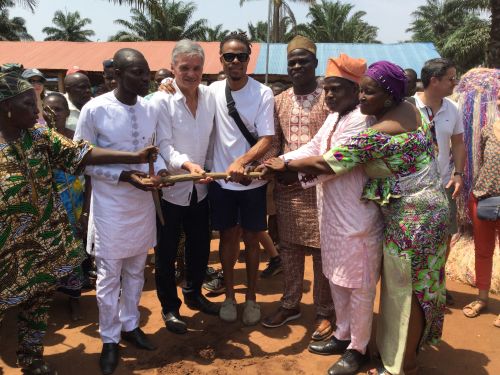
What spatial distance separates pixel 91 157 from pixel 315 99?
1.76 m

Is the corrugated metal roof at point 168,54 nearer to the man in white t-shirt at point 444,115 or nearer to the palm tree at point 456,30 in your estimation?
the palm tree at point 456,30

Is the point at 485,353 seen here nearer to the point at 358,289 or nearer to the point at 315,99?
the point at 358,289

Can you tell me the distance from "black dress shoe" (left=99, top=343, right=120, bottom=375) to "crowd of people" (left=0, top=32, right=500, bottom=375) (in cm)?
1

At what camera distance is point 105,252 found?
114 inches

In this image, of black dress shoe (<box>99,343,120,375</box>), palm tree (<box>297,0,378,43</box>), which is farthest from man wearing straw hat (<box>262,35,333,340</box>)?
palm tree (<box>297,0,378,43</box>)

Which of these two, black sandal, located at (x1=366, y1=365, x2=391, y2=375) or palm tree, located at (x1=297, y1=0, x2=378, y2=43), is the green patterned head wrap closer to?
black sandal, located at (x1=366, y1=365, x2=391, y2=375)

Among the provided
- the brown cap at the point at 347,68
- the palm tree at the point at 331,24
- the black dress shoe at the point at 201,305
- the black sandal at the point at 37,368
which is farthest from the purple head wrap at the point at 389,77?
the palm tree at the point at 331,24

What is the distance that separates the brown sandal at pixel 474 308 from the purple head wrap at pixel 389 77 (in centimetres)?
242

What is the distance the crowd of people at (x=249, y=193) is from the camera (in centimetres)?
251

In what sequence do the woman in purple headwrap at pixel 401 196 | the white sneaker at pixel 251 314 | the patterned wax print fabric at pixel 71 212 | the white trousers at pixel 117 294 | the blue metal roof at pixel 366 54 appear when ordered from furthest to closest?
the blue metal roof at pixel 366 54 < the patterned wax print fabric at pixel 71 212 < the white sneaker at pixel 251 314 < the white trousers at pixel 117 294 < the woman in purple headwrap at pixel 401 196

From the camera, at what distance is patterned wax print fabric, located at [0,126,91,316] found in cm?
243

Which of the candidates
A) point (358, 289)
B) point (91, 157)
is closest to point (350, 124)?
point (358, 289)

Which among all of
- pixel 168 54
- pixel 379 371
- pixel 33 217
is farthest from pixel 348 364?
pixel 168 54

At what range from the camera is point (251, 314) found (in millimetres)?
3611
